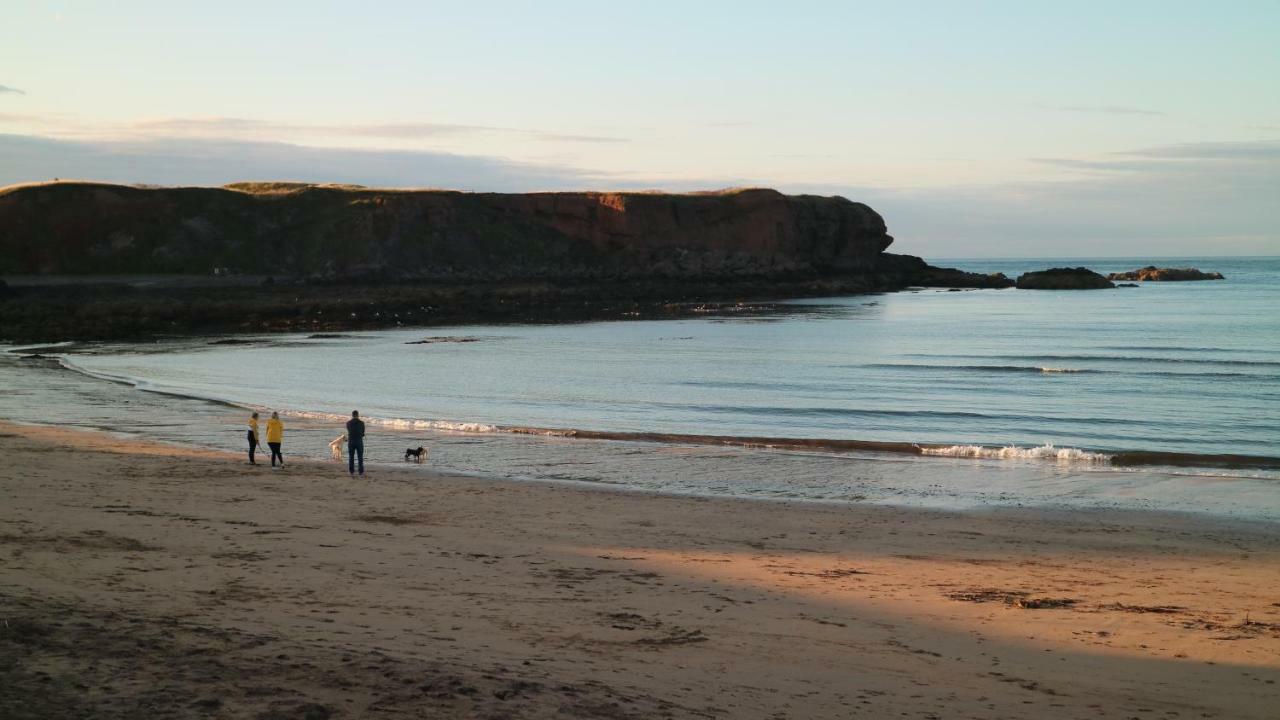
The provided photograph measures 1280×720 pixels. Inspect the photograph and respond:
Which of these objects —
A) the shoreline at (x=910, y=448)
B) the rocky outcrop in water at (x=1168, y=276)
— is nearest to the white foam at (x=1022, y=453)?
the shoreline at (x=910, y=448)

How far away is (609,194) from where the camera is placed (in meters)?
104

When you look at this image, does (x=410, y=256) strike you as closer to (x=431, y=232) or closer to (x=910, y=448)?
(x=431, y=232)

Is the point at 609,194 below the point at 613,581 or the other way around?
the other way around

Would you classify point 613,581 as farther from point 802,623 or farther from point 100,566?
point 100,566

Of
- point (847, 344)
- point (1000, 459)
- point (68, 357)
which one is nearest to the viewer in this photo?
point (1000, 459)

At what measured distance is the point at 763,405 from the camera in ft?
99.1

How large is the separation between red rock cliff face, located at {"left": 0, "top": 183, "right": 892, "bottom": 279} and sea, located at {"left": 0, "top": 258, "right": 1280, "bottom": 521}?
36.2 metres

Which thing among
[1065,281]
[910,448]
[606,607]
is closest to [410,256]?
[1065,281]

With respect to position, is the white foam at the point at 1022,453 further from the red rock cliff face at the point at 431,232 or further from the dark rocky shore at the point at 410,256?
the red rock cliff face at the point at 431,232

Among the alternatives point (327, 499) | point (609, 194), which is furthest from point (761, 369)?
point (609, 194)

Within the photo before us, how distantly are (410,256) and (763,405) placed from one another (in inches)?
2710

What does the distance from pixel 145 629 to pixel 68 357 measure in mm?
41255

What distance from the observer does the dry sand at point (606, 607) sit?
7176mm

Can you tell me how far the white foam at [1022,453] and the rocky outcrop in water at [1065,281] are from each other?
9365 centimetres
